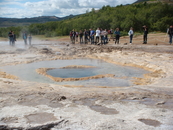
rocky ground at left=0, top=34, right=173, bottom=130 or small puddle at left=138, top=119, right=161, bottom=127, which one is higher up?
rocky ground at left=0, top=34, right=173, bottom=130

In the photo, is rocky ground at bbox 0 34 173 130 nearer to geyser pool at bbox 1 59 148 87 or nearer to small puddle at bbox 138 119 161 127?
small puddle at bbox 138 119 161 127

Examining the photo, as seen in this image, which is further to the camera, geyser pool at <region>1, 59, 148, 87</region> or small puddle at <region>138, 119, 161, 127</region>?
geyser pool at <region>1, 59, 148, 87</region>

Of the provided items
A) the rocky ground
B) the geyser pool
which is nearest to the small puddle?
the rocky ground

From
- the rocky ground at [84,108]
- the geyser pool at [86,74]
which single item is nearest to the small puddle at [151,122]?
the rocky ground at [84,108]

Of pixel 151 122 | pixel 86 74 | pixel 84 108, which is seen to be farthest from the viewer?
pixel 86 74

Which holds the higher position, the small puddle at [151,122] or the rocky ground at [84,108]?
the rocky ground at [84,108]

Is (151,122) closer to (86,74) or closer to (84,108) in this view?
(84,108)

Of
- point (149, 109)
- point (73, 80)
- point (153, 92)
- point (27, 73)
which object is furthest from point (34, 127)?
point (27, 73)

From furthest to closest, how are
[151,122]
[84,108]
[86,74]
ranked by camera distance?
[86,74] → [84,108] → [151,122]

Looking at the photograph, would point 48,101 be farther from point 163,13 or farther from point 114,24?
point 163,13

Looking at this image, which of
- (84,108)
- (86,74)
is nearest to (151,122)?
(84,108)

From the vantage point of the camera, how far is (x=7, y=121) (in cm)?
354

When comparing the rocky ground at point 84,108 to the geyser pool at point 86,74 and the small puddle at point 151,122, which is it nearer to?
the small puddle at point 151,122

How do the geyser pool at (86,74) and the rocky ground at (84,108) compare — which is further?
the geyser pool at (86,74)
